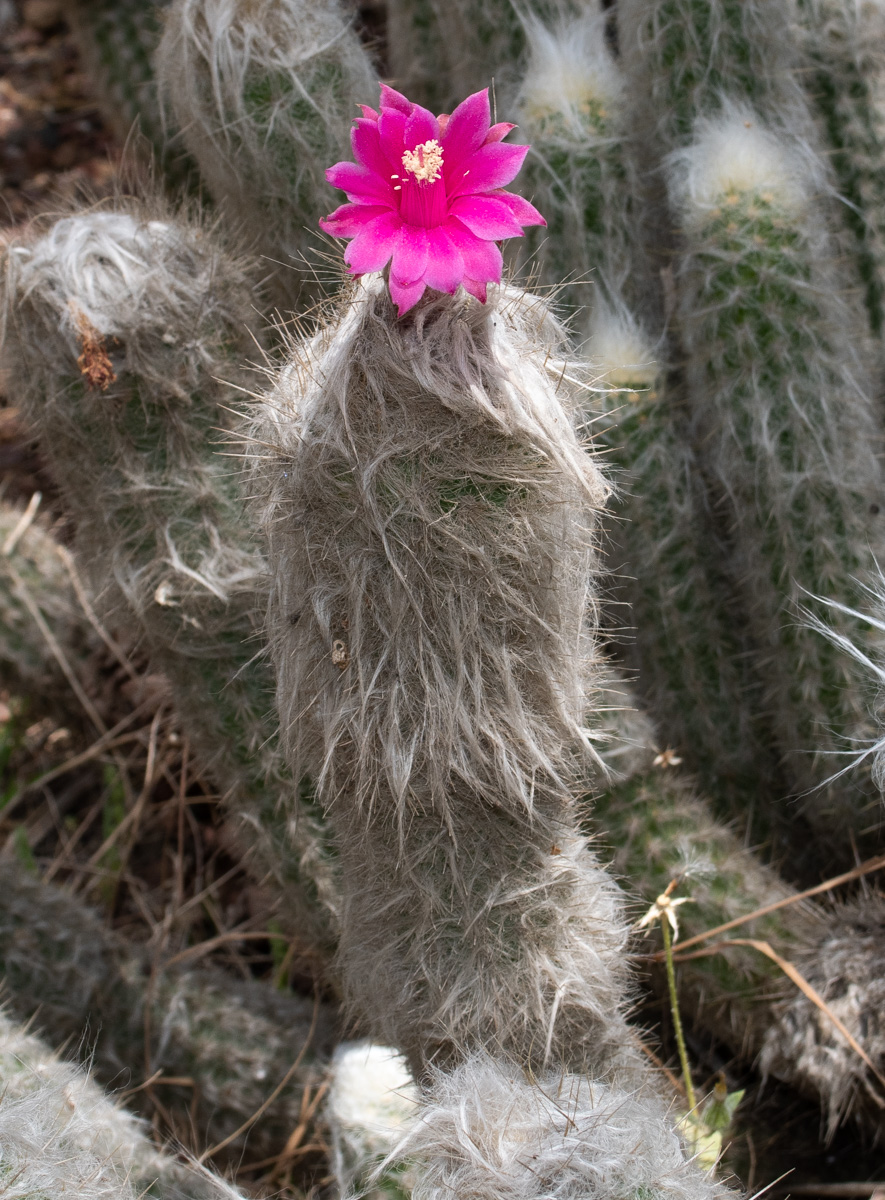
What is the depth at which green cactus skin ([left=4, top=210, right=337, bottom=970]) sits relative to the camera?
1237mm

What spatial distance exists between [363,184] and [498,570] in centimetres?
33

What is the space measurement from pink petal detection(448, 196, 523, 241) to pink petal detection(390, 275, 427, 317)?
2.8 inches

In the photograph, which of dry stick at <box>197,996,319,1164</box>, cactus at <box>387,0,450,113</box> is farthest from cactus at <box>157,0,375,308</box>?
dry stick at <box>197,996,319,1164</box>

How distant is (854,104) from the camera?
164 centimetres

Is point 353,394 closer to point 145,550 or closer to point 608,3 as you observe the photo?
point 145,550

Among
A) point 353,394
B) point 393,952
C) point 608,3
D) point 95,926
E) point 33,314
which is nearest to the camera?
point 353,394

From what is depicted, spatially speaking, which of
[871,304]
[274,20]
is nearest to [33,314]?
[274,20]

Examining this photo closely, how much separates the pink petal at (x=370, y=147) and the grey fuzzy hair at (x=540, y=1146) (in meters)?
0.80

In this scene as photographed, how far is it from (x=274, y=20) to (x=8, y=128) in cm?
250

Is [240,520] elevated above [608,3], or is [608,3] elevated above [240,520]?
Result: [608,3]

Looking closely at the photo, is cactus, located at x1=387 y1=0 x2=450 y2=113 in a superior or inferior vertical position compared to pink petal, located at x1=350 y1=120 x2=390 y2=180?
superior

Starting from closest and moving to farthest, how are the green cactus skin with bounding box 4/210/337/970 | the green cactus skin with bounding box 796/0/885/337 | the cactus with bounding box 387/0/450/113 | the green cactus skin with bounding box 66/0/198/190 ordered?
the green cactus skin with bounding box 4/210/337/970 → the green cactus skin with bounding box 796/0/885/337 → the cactus with bounding box 387/0/450/113 → the green cactus skin with bounding box 66/0/198/190

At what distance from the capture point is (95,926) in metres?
1.68

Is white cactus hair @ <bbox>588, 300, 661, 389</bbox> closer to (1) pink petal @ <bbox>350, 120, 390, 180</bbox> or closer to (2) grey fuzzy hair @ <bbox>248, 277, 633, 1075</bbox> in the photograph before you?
(2) grey fuzzy hair @ <bbox>248, 277, 633, 1075</bbox>
